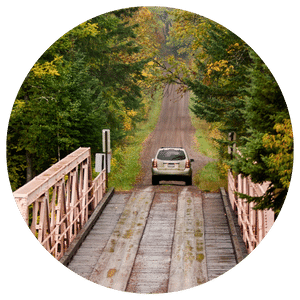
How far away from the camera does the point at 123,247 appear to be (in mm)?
7680

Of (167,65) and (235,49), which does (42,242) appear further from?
(235,49)

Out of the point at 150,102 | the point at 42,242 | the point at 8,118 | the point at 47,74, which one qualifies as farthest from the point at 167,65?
the point at 42,242

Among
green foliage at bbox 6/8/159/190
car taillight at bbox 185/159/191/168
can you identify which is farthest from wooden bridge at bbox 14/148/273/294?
car taillight at bbox 185/159/191/168

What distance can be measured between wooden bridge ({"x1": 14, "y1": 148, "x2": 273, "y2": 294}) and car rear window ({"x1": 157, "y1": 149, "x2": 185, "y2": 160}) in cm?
66

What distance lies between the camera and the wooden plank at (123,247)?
22.9ft

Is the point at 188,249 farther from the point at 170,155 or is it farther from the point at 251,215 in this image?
the point at 170,155

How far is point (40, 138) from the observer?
299 inches

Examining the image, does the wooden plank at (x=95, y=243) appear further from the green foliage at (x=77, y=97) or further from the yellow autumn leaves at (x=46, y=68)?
the yellow autumn leaves at (x=46, y=68)

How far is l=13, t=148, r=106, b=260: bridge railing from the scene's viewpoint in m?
6.77

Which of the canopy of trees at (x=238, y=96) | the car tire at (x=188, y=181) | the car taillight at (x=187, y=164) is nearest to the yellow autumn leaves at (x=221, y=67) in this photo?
the canopy of trees at (x=238, y=96)

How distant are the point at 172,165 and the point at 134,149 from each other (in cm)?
85

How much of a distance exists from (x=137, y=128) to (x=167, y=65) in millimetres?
1370

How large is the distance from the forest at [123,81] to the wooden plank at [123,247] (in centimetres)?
142

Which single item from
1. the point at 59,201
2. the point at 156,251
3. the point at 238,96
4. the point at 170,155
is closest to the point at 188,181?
the point at 170,155
